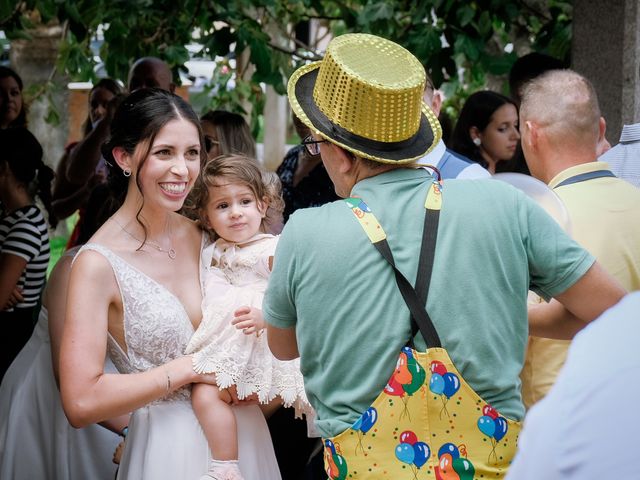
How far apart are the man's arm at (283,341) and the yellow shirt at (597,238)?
3.30 feet

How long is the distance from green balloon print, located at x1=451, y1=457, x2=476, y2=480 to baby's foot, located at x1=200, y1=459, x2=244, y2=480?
107 cm

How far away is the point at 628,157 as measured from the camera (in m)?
4.45

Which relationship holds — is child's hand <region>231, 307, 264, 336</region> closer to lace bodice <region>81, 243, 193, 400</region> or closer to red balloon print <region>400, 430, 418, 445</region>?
lace bodice <region>81, 243, 193, 400</region>

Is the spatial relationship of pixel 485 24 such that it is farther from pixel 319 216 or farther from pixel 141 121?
pixel 319 216

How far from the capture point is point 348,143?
2541 millimetres

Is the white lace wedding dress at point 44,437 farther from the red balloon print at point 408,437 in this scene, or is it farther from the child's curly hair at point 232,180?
the red balloon print at point 408,437

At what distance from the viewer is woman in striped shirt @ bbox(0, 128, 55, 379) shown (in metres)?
5.28

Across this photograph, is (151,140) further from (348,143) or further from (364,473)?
(364,473)

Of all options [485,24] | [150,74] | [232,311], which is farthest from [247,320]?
[485,24]

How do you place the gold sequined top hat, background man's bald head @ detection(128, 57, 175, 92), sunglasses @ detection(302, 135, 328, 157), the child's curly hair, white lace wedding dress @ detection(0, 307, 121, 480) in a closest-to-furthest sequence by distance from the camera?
the gold sequined top hat, sunglasses @ detection(302, 135, 328, 157), the child's curly hair, white lace wedding dress @ detection(0, 307, 121, 480), background man's bald head @ detection(128, 57, 175, 92)

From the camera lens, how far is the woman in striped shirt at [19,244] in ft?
17.3

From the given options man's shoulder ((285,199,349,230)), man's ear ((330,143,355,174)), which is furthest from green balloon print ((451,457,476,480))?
man's ear ((330,143,355,174))

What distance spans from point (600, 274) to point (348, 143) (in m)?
0.71

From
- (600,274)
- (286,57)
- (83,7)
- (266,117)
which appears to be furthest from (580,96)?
(266,117)
